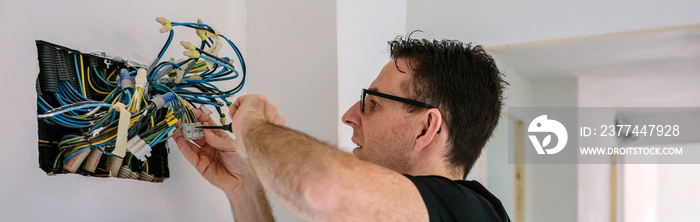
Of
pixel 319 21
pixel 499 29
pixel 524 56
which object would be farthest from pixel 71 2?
pixel 524 56

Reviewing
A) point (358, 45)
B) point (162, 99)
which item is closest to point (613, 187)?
point (358, 45)

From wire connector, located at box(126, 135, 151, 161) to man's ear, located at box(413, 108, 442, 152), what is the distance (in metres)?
0.57

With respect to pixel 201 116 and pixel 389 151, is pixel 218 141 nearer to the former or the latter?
pixel 201 116

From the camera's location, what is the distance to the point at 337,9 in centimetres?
182

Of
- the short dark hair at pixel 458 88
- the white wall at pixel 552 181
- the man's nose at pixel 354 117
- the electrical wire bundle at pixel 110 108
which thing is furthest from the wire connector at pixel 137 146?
the white wall at pixel 552 181

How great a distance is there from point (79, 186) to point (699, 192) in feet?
20.7

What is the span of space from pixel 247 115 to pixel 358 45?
2.51 ft

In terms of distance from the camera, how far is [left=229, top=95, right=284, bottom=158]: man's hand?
121 cm

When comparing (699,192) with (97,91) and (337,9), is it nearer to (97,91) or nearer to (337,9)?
(337,9)

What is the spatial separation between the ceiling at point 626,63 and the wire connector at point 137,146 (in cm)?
159

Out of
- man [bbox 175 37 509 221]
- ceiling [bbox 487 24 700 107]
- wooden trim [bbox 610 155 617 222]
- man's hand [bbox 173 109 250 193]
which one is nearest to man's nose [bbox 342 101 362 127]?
man [bbox 175 37 509 221]

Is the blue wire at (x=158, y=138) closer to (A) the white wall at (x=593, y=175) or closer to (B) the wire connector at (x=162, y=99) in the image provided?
(B) the wire connector at (x=162, y=99)

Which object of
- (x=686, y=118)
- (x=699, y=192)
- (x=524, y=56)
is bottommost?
(x=699, y=192)

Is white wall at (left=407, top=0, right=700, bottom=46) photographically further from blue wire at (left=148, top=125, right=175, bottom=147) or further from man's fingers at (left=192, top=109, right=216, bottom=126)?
blue wire at (left=148, top=125, right=175, bottom=147)
